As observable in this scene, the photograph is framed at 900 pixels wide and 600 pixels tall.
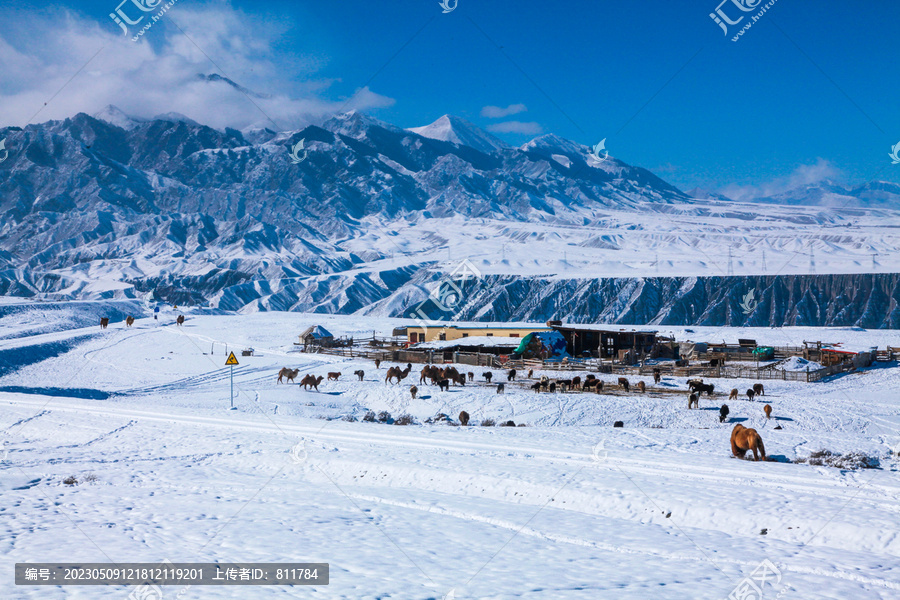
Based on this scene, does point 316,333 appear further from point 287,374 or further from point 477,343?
point 287,374

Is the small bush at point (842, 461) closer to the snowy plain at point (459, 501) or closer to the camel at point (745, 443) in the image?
the snowy plain at point (459, 501)

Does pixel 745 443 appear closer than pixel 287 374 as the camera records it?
Yes

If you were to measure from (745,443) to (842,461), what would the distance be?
2105 mm

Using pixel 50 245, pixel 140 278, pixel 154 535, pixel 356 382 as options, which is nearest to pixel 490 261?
pixel 140 278

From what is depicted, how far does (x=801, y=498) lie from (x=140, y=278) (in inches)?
5673

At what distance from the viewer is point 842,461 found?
50.0ft

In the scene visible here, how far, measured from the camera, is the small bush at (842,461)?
15.1 metres

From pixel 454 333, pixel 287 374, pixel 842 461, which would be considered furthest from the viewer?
pixel 454 333

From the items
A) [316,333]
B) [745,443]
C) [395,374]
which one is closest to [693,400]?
[745,443]

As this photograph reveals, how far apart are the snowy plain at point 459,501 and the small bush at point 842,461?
1.31 feet

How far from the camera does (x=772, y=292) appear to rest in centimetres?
10231

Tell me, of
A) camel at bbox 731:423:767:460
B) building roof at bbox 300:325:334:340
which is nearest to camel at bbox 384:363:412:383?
building roof at bbox 300:325:334:340

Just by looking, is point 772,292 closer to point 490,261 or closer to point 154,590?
point 490,261

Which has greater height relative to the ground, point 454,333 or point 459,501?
point 454,333
